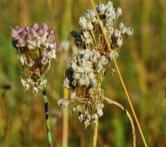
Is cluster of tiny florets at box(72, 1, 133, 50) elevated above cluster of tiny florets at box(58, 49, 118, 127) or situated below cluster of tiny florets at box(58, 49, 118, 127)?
above

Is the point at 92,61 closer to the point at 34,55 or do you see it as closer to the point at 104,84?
the point at 34,55

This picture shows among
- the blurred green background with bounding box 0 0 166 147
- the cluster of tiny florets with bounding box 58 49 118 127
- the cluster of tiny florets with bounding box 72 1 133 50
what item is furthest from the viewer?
the blurred green background with bounding box 0 0 166 147

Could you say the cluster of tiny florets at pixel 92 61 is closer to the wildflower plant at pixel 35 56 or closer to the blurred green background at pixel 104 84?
the wildflower plant at pixel 35 56

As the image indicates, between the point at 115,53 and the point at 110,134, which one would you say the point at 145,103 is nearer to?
the point at 110,134

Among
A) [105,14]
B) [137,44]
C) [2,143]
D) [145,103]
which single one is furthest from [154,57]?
[105,14]

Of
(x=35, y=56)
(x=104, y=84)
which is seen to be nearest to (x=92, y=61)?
(x=35, y=56)

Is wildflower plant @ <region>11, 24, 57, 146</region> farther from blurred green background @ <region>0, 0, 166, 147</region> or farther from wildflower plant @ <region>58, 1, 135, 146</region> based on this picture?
blurred green background @ <region>0, 0, 166, 147</region>

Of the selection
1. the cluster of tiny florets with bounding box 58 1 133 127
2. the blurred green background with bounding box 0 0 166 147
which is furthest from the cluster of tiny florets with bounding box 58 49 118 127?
the blurred green background with bounding box 0 0 166 147
